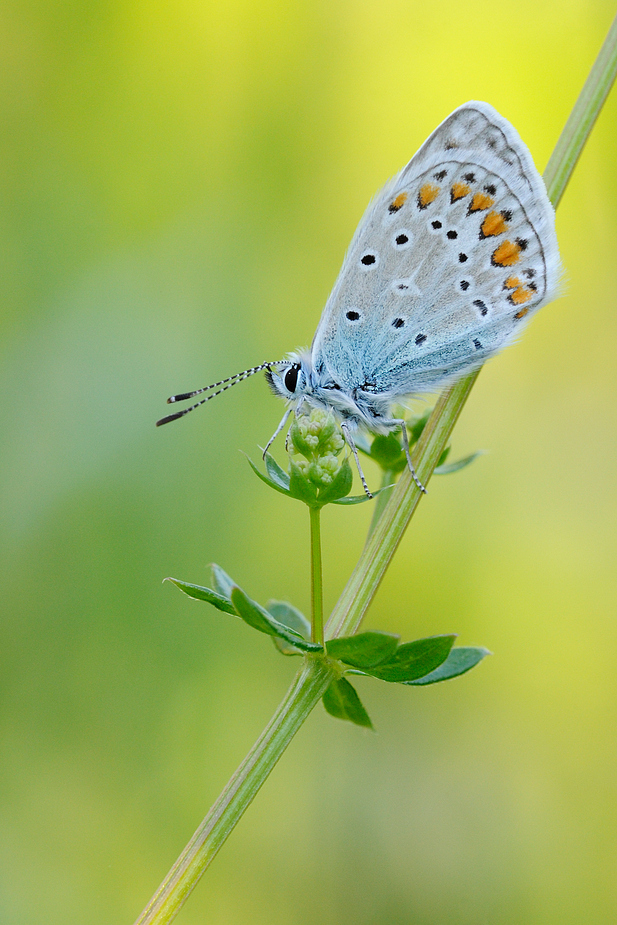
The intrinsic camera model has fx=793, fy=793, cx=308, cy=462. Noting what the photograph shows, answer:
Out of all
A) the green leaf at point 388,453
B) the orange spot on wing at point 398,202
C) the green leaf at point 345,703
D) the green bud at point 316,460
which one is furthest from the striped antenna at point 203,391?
the green leaf at point 345,703

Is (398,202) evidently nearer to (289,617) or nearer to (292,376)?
(292,376)

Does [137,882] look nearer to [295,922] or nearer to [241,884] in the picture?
[241,884]

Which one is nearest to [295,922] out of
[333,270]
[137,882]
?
[137,882]

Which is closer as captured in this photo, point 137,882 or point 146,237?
point 137,882

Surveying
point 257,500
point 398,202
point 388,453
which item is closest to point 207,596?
point 388,453

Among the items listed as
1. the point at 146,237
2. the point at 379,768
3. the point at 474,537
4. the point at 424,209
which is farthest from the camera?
the point at 146,237

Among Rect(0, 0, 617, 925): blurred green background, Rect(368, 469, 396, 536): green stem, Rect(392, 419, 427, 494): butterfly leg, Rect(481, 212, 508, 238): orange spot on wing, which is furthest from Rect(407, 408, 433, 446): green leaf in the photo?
→ Rect(0, 0, 617, 925): blurred green background
